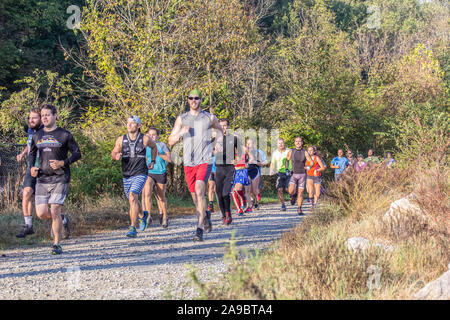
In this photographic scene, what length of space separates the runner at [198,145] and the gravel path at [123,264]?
0.56 meters

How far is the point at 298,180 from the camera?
48.4ft

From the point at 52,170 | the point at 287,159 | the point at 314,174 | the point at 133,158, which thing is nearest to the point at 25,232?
the point at 52,170

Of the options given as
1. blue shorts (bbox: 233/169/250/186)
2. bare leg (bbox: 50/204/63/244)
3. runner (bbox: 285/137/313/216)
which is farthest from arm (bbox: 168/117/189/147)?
runner (bbox: 285/137/313/216)

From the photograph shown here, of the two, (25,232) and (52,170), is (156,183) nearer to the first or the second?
(25,232)

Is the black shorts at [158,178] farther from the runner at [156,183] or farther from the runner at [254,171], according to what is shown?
the runner at [254,171]

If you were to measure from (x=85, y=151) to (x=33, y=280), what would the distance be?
31.0 ft

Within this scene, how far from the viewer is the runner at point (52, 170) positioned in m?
7.89

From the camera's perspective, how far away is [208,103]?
838 inches

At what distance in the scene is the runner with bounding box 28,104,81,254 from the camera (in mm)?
7891

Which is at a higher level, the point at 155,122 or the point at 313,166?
the point at 155,122

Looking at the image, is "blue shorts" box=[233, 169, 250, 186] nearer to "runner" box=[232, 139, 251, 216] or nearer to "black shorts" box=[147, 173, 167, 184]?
"runner" box=[232, 139, 251, 216]

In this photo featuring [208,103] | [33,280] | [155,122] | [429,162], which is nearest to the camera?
[33,280]

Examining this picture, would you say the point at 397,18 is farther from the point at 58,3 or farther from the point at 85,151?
the point at 85,151

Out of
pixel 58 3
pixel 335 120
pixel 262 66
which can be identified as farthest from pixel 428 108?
pixel 58 3
